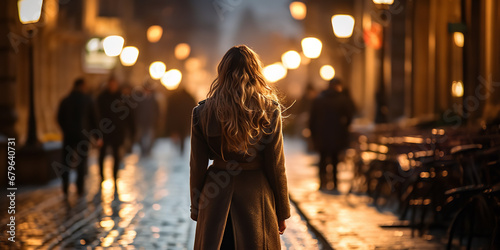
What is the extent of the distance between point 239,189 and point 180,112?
69.8 feet

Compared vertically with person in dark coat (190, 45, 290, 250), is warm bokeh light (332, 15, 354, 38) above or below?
above

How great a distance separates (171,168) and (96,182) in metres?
4.18

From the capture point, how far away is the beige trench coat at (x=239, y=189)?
16.2ft

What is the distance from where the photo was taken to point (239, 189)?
499 cm

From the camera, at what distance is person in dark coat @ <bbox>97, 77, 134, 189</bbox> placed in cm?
→ 1507

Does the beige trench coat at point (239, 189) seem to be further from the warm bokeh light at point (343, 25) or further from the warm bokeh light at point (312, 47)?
the warm bokeh light at point (312, 47)

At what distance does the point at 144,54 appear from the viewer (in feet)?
157

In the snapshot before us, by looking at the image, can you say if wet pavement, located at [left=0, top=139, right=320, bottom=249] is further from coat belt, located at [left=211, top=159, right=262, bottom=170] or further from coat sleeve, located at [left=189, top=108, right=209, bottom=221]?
coat belt, located at [left=211, top=159, right=262, bottom=170]

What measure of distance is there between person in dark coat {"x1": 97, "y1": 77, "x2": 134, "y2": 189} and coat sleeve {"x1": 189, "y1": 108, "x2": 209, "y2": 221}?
982 centimetres

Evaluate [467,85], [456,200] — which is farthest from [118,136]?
[456,200]

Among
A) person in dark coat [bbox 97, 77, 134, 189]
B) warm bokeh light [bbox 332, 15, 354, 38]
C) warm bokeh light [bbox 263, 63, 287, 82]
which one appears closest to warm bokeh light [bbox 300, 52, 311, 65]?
warm bokeh light [bbox 263, 63, 287, 82]

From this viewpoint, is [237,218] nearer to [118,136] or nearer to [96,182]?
[118,136]

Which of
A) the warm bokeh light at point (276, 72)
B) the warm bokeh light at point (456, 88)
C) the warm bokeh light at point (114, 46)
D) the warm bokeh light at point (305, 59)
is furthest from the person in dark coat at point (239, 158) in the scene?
the warm bokeh light at point (276, 72)

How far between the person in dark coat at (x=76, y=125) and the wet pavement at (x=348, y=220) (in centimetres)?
335
